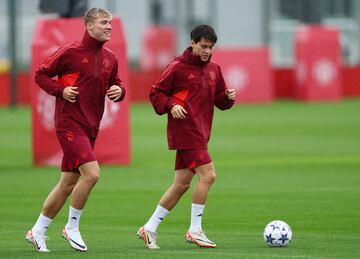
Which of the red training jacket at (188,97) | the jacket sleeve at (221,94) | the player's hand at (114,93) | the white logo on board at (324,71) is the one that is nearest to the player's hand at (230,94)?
the jacket sleeve at (221,94)

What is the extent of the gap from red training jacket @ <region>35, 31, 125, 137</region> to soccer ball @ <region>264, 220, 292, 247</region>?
→ 6.04ft

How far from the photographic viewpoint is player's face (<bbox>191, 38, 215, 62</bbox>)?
12.1 metres

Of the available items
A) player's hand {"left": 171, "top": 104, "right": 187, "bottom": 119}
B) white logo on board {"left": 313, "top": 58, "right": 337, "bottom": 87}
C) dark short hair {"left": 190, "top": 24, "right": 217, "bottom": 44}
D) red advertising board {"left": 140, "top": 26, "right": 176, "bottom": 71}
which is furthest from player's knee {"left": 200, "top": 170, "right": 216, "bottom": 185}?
red advertising board {"left": 140, "top": 26, "right": 176, "bottom": 71}

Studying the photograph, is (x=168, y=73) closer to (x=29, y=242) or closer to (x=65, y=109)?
(x=65, y=109)

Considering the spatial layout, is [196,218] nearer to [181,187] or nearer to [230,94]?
[181,187]

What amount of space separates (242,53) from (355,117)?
32.2 ft

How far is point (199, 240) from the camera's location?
12.0m

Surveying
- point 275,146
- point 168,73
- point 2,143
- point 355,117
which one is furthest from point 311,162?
point 355,117

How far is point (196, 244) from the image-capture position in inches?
476

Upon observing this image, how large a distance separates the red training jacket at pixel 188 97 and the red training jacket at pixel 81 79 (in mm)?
467

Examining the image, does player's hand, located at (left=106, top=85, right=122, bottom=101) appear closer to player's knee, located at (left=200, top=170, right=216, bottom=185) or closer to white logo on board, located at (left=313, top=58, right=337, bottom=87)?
player's knee, located at (left=200, top=170, right=216, bottom=185)

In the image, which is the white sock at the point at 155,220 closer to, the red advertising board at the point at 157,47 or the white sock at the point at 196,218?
the white sock at the point at 196,218

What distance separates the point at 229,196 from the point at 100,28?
18.6 feet

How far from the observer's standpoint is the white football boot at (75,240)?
11664mm
